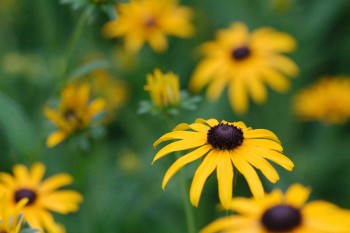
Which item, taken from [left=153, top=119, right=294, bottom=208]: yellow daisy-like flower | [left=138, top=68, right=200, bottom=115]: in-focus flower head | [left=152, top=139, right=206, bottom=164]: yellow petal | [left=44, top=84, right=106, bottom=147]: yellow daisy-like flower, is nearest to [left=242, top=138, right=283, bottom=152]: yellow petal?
[left=153, top=119, right=294, bottom=208]: yellow daisy-like flower

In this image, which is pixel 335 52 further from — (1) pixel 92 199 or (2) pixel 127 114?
(1) pixel 92 199

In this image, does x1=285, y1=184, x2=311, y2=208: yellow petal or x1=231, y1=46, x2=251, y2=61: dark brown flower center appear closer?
x1=285, y1=184, x2=311, y2=208: yellow petal

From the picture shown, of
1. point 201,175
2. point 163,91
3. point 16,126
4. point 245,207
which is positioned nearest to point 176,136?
point 201,175

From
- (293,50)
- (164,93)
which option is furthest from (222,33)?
(164,93)

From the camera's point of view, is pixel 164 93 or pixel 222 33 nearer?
pixel 164 93

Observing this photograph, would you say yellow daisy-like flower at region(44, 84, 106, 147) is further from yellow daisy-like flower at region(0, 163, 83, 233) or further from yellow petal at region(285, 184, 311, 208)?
yellow petal at region(285, 184, 311, 208)

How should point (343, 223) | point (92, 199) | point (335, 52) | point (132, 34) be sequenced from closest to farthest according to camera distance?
point (343, 223) < point (92, 199) < point (132, 34) < point (335, 52)

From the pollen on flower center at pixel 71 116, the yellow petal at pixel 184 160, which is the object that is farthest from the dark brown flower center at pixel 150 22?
the yellow petal at pixel 184 160
